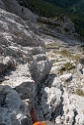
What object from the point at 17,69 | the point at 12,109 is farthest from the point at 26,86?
the point at 12,109

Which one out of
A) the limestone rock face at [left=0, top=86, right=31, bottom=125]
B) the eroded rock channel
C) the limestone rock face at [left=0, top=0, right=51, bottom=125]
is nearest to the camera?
the limestone rock face at [left=0, top=86, right=31, bottom=125]

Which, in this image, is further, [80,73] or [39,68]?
[80,73]

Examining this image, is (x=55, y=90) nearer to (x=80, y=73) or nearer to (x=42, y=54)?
(x=42, y=54)

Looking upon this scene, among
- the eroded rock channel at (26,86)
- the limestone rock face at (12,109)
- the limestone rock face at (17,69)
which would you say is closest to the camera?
the limestone rock face at (12,109)

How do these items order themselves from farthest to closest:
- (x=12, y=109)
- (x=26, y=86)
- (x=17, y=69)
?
(x=17, y=69) < (x=26, y=86) < (x=12, y=109)

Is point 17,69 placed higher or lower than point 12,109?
higher

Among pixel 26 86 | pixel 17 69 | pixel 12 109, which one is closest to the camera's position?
pixel 12 109

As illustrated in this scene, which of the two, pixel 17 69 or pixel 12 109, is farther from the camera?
pixel 17 69

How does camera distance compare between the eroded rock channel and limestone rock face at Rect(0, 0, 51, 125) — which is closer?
limestone rock face at Rect(0, 0, 51, 125)

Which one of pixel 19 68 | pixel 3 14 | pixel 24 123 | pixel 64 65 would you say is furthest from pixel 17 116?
pixel 64 65

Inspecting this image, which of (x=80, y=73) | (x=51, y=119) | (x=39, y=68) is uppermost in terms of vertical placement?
(x=39, y=68)

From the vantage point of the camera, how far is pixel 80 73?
192 ft

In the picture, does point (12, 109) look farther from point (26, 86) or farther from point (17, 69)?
point (17, 69)

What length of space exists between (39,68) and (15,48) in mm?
4729
